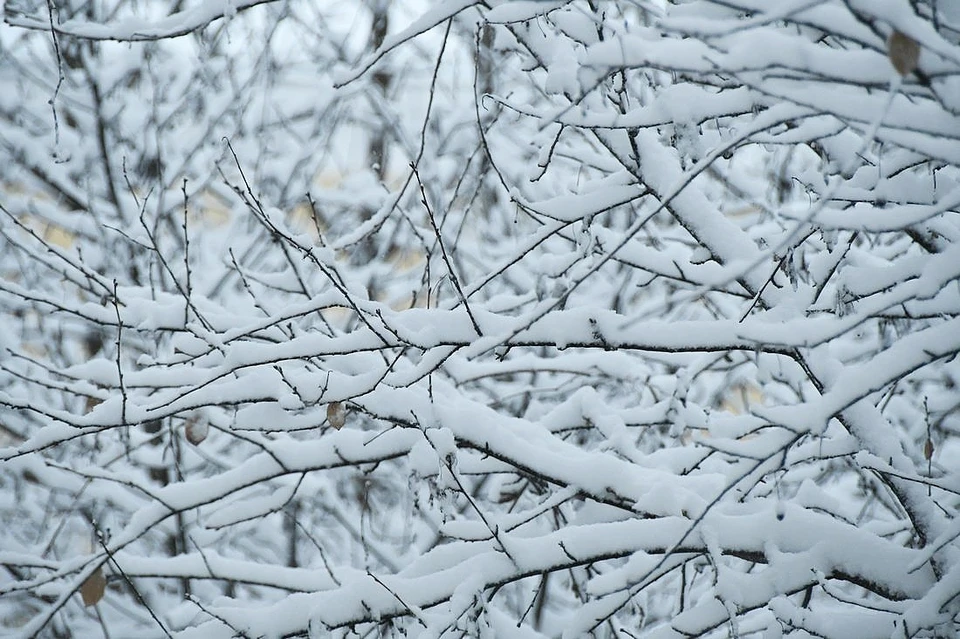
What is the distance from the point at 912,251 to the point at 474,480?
264cm

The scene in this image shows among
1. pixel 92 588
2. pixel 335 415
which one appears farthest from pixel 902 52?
pixel 92 588

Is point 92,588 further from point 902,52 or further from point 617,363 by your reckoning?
point 902,52

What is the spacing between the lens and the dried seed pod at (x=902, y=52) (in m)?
1.12

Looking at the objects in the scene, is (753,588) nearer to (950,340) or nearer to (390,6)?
(950,340)

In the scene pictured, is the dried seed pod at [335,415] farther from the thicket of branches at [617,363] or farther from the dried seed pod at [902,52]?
the dried seed pod at [902,52]

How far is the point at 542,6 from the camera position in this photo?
5.43 feet

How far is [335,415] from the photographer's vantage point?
78.2 inches

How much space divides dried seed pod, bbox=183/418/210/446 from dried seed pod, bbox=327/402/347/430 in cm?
47

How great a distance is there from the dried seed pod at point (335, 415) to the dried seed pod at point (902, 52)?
1446 millimetres

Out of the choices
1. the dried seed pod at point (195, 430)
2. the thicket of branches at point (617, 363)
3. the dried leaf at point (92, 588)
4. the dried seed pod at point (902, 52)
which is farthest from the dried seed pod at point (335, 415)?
the dried seed pod at point (902, 52)

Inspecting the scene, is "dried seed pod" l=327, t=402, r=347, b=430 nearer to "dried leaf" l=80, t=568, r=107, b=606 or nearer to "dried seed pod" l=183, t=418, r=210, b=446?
"dried seed pod" l=183, t=418, r=210, b=446

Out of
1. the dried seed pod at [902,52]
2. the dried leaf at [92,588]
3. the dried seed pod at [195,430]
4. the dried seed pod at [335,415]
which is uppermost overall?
the dried seed pod at [195,430]

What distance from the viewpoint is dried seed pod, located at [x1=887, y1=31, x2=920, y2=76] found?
1119 mm

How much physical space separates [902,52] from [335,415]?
1464 millimetres
